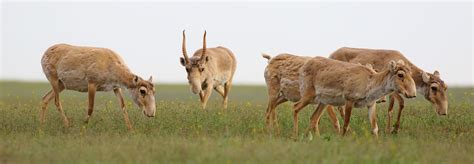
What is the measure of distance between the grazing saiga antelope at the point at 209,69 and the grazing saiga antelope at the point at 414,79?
4284 mm

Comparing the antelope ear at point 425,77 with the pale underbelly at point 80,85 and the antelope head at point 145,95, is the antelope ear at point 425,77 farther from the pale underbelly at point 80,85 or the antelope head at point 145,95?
the pale underbelly at point 80,85

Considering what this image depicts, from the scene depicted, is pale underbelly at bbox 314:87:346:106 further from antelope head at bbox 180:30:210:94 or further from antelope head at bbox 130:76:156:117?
antelope head at bbox 180:30:210:94

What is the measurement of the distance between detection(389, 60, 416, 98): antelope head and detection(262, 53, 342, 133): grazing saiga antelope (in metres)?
1.96

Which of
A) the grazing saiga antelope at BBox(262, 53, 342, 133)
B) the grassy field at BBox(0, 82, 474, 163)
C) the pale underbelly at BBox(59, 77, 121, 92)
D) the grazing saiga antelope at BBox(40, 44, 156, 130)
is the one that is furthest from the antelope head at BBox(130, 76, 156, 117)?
the grazing saiga antelope at BBox(262, 53, 342, 133)

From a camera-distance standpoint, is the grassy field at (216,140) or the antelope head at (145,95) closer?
the grassy field at (216,140)

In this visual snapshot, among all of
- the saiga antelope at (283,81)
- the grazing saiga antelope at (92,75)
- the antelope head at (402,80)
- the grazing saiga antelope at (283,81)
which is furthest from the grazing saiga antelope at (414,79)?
the grazing saiga antelope at (92,75)

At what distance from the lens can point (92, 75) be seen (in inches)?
653

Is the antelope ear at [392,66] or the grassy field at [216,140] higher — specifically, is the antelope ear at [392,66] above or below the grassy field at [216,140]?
above

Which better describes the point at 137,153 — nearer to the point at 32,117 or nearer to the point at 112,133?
the point at 112,133

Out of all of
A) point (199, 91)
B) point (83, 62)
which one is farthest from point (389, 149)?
point (199, 91)

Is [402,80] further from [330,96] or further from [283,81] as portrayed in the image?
[283,81]

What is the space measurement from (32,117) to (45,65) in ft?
3.79

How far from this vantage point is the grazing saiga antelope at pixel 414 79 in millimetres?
16125

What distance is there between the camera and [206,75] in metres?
21.9
